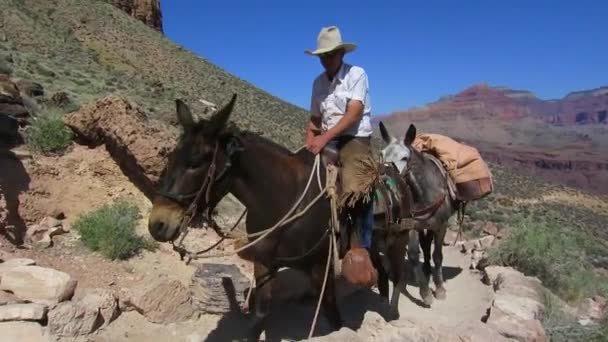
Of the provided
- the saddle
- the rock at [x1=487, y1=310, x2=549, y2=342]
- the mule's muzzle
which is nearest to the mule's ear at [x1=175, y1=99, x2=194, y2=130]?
the mule's muzzle

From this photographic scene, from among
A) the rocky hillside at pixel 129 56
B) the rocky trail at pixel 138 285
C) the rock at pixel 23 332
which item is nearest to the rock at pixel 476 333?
the rocky trail at pixel 138 285

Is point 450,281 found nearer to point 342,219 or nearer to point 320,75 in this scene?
point 342,219

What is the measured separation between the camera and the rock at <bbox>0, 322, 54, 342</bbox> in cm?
414

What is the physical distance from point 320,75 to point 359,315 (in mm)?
2976

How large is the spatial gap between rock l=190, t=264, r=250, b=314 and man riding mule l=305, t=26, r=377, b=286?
1.54 m

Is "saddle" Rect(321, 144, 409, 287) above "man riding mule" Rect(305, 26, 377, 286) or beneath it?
beneath

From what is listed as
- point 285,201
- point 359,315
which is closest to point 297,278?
point 359,315

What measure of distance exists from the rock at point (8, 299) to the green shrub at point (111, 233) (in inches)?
49.7

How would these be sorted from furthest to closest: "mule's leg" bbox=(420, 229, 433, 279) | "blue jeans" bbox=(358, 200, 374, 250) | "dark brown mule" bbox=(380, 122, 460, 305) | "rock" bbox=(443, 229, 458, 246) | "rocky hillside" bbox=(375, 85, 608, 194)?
"rocky hillside" bbox=(375, 85, 608, 194) < "rock" bbox=(443, 229, 458, 246) < "mule's leg" bbox=(420, 229, 433, 279) < "dark brown mule" bbox=(380, 122, 460, 305) < "blue jeans" bbox=(358, 200, 374, 250)

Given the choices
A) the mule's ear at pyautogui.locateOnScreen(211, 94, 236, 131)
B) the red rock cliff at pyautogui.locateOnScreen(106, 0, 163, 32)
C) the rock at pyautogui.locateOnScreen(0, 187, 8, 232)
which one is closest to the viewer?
the mule's ear at pyautogui.locateOnScreen(211, 94, 236, 131)

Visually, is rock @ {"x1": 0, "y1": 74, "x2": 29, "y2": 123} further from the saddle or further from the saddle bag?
the saddle bag

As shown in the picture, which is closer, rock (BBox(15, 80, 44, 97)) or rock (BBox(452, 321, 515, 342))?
rock (BBox(452, 321, 515, 342))

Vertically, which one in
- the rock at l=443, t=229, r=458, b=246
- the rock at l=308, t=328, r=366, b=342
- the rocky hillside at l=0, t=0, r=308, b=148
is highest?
the rocky hillside at l=0, t=0, r=308, b=148

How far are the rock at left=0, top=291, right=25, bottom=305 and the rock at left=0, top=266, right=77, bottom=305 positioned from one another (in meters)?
0.03
